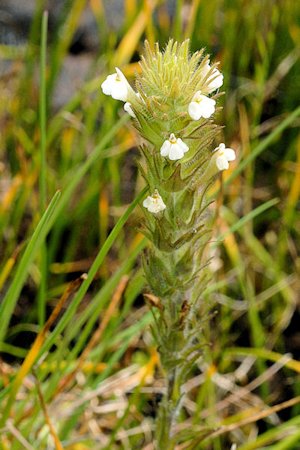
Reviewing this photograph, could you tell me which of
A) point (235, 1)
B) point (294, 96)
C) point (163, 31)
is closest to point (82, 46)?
point (163, 31)

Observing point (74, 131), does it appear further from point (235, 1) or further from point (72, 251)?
point (235, 1)

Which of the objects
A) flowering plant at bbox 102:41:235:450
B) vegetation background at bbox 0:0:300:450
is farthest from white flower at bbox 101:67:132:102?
vegetation background at bbox 0:0:300:450

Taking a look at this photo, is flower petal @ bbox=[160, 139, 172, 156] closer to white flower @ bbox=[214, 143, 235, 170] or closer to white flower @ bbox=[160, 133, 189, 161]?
white flower @ bbox=[160, 133, 189, 161]

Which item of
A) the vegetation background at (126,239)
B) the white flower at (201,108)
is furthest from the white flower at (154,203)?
the vegetation background at (126,239)

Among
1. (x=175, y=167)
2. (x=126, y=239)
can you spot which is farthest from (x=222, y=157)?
(x=126, y=239)

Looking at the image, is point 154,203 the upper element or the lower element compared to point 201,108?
lower

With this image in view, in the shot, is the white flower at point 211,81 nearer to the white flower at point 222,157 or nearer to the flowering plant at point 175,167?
the flowering plant at point 175,167

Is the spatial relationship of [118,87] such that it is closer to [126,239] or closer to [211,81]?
[211,81]
